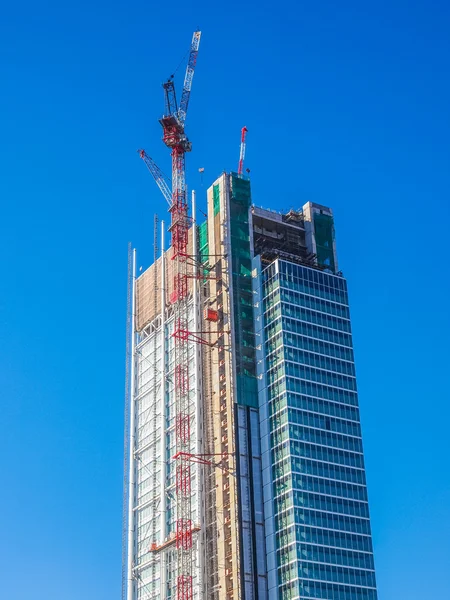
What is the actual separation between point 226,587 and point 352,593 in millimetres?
21488

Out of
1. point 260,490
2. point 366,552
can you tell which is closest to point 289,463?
point 260,490

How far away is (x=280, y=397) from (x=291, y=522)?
23054mm

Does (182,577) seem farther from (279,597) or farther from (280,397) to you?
(280,397)

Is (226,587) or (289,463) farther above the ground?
(289,463)

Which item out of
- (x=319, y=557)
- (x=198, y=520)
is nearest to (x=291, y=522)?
(x=319, y=557)

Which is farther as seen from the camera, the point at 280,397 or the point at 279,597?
the point at 280,397

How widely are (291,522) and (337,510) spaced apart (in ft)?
32.5

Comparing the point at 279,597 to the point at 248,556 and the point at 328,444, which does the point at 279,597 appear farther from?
the point at 328,444

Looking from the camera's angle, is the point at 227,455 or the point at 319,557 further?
the point at 227,455

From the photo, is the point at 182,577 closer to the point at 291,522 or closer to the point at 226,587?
the point at 226,587

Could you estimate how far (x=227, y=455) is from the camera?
198750 mm

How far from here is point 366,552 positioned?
7574 inches

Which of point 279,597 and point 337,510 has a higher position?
point 337,510

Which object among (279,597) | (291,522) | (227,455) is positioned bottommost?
(279,597)
